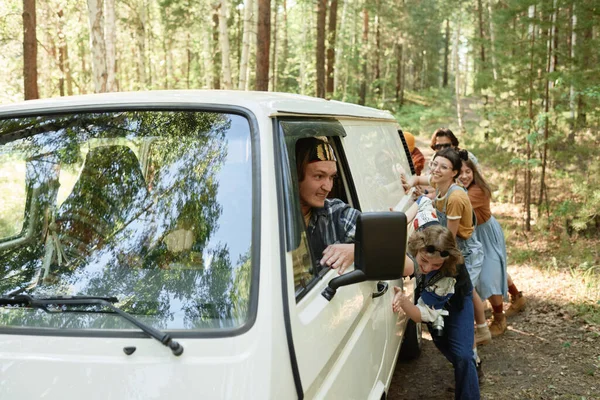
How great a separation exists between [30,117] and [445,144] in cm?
501

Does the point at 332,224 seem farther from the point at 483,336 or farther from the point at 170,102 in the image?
the point at 483,336

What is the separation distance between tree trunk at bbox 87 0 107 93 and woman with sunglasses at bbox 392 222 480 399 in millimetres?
10307

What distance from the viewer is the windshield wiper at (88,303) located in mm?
1799

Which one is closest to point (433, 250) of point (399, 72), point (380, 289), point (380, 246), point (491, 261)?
point (380, 289)

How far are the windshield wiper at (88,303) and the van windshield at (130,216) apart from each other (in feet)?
0.11

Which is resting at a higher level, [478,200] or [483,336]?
[478,200]

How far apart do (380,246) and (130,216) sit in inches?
41.0

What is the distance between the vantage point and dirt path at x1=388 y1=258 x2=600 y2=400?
4.97 metres

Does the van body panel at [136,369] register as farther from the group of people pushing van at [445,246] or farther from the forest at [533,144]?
the group of people pushing van at [445,246]

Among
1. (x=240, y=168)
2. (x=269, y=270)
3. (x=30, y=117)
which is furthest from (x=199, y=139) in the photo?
(x=30, y=117)

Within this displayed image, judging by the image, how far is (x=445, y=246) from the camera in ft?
12.6

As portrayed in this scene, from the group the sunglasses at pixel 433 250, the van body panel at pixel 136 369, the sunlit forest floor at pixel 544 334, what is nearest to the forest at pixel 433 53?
the sunlit forest floor at pixel 544 334

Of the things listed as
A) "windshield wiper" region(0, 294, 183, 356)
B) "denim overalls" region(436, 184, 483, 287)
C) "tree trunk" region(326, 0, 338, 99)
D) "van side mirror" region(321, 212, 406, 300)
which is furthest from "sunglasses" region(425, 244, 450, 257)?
"tree trunk" region(326, 0, 338, 99)

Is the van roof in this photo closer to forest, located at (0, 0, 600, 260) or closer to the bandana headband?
the bandana headband
